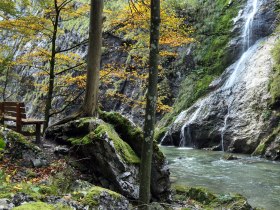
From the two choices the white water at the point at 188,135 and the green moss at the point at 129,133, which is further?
the white water at the point at 188,135

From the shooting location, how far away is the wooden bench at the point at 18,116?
9062 millimetres

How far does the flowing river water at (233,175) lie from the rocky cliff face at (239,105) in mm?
2103

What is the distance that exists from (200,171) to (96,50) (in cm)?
665

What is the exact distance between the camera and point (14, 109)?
9.38 meters

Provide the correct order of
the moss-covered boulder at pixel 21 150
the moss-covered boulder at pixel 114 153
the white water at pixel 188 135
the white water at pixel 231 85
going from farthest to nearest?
the white water at pixel 188 135
the white water at pixel 231 85
the moss-covered boulder at pixel 114 153
the moss-covered boulder at pixel 21 150

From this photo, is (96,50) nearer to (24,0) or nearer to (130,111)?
(24,0)

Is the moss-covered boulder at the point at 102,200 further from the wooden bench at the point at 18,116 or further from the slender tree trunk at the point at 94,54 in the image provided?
the slender tree trunk at the point at 94,54

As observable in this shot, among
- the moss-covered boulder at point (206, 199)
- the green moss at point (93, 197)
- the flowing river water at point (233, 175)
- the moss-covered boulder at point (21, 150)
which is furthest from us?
the flowing river water at point (233, 175)

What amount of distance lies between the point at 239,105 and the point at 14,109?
1399 cm

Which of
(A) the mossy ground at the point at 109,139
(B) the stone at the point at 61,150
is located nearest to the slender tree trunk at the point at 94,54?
(A) the mossy ground at the point at 109,139

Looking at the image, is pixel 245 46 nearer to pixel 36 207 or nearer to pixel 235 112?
pixel 235 112

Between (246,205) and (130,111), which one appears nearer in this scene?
(246,205)

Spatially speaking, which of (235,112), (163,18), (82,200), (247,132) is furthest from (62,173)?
(235,112)

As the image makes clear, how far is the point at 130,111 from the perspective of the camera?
28453mm
